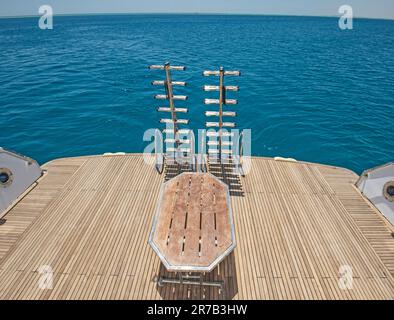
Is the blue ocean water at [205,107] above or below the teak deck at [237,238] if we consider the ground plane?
above

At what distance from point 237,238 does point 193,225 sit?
250cm

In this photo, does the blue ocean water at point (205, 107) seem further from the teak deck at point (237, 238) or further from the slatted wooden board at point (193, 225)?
the slatted wooden board at point (193, 225)

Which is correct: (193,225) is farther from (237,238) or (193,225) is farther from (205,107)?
(205,107)

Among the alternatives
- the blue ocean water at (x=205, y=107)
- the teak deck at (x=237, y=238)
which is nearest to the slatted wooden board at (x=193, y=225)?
the teak deck at (x=237, y=238)

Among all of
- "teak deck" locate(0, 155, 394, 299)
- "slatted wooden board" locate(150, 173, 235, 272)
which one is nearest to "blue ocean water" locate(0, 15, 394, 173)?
"teak deck" locate(0, 155, 394, 299)

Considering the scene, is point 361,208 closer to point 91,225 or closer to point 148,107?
point 91,225

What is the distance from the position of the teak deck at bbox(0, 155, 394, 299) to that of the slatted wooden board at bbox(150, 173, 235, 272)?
1.56 metres

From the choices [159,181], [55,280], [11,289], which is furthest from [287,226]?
[11,289]

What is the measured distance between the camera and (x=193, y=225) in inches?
342

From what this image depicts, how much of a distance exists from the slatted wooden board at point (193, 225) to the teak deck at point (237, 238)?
1555 millimetres

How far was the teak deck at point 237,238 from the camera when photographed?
852cm

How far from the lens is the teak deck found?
8523 millimetres
